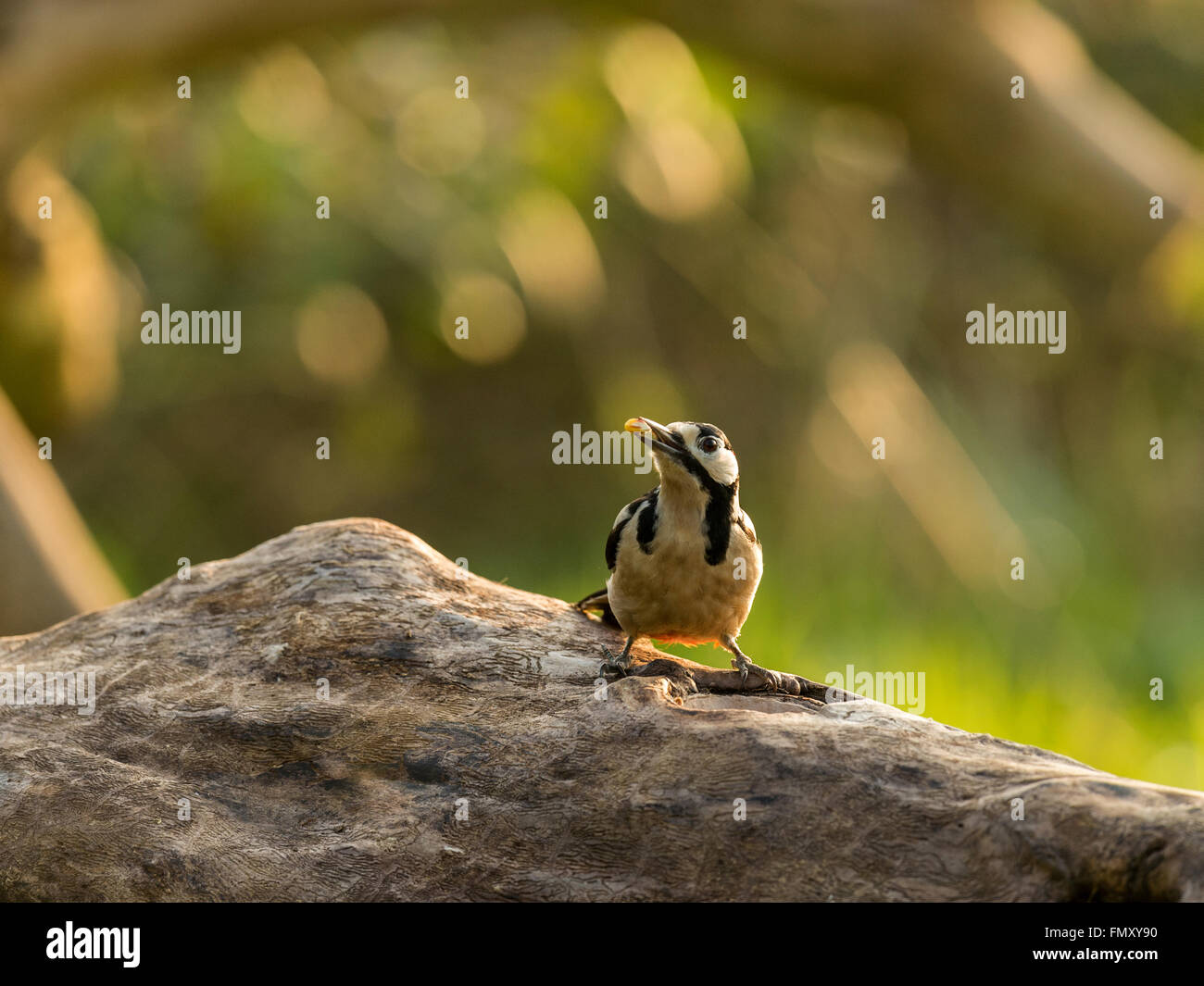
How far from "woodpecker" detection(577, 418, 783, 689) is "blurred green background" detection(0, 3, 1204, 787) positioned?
135 inches

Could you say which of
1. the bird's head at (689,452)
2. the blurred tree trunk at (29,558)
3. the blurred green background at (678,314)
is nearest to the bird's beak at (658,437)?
the bird's head at (689,452)

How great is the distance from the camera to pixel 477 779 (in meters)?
3.22

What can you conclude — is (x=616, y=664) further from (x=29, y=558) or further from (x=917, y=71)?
(x=917, y=71)

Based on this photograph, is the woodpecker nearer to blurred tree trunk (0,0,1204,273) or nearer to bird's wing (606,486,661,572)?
bird's wing (606,486,661,572)

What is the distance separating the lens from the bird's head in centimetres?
386

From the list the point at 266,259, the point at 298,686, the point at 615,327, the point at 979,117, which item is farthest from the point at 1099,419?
the point at 298,686

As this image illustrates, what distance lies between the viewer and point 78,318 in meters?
7.74

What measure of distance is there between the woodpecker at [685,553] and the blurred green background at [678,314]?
3426 mm

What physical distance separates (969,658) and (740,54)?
3960 mm

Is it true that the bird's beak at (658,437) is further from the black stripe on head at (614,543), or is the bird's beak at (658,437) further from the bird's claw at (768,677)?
the bird's claw at (768,677)

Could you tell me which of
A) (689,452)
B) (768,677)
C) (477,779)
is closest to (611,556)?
(689,452)

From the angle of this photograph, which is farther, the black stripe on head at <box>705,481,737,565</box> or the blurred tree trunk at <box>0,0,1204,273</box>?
the blurred tree trunk at <box>0,0,1204,273</box>

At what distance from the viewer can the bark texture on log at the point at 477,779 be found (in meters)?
2.73

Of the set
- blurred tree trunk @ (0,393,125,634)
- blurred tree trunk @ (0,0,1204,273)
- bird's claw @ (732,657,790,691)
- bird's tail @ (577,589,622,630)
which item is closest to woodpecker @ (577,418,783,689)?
bird's claw @ (732,657,790,691)
